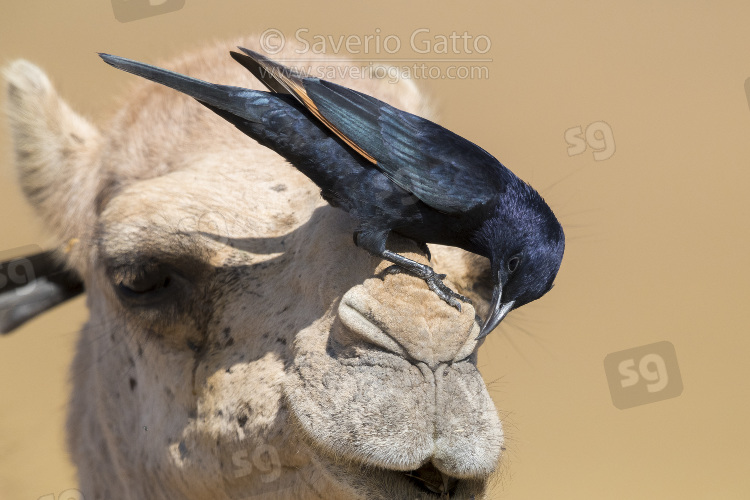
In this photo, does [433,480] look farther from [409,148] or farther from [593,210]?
[593,210]

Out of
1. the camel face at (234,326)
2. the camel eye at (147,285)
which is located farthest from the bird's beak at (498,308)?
the camel eye at (147,285)

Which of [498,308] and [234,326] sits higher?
[234,326]

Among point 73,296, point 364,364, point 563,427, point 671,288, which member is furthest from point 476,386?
point 671,288

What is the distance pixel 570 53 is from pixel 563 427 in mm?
5485

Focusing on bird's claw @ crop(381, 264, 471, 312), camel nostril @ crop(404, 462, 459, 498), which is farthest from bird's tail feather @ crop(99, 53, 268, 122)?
camel nostril @ crop(404, 462, 459, 498)

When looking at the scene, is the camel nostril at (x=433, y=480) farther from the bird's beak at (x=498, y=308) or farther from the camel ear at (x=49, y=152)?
the camel ear at (x=49, y=152)

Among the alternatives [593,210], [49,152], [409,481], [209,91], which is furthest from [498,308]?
[593,210]

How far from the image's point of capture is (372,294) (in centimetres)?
216

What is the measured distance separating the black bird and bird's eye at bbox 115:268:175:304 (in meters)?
0.57

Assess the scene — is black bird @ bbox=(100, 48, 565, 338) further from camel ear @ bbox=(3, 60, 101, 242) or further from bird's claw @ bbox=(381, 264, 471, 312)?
camel ear @ bbox=(3, 60, 101, 242)

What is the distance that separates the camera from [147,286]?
268cm

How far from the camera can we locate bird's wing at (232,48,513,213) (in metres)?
2.39

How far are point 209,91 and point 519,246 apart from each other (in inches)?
41.9

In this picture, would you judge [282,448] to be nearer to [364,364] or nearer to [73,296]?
[364,364]
